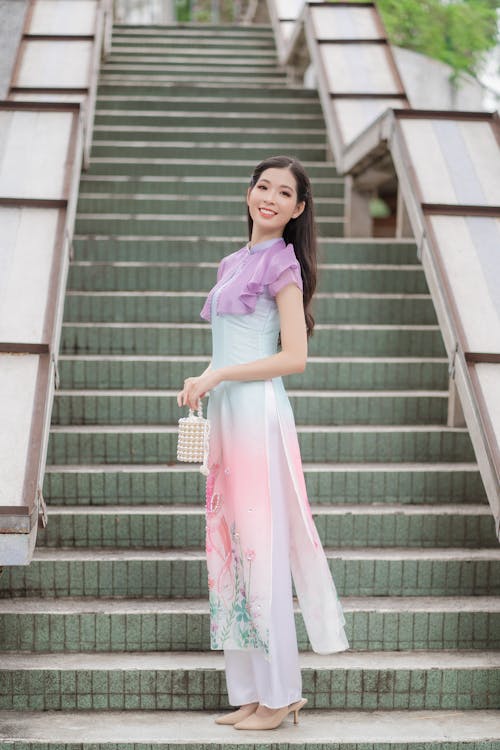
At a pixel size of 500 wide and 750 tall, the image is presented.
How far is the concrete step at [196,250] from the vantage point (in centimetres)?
588

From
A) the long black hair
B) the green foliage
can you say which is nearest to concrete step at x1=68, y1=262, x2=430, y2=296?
the long black hair

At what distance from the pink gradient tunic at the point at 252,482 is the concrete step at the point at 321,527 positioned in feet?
3.25

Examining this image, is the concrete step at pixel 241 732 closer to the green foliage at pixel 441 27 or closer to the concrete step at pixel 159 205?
the concrete step at pixel 159 205

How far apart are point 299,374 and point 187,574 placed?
55.2 inches

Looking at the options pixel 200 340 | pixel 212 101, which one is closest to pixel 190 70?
pixel 212 101

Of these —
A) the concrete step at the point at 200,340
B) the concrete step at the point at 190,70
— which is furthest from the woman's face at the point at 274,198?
the concrete step at the point at 190,70

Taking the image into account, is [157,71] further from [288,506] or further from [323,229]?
[288,506]

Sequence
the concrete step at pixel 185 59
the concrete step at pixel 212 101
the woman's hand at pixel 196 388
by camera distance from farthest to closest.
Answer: the concrete step at pixel 185 59 → the concrete step at pixel 212 101 → the woman's hand at pixel 196 388

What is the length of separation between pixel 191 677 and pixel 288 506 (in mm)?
775

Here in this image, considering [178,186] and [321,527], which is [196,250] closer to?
[178,186]

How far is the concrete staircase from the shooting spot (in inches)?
136

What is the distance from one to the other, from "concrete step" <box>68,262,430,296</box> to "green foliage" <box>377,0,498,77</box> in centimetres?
591

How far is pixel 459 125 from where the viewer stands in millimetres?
5434

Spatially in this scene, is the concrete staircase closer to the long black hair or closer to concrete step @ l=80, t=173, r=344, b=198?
concrete step @ l=80, t=173, r=344, b=198
